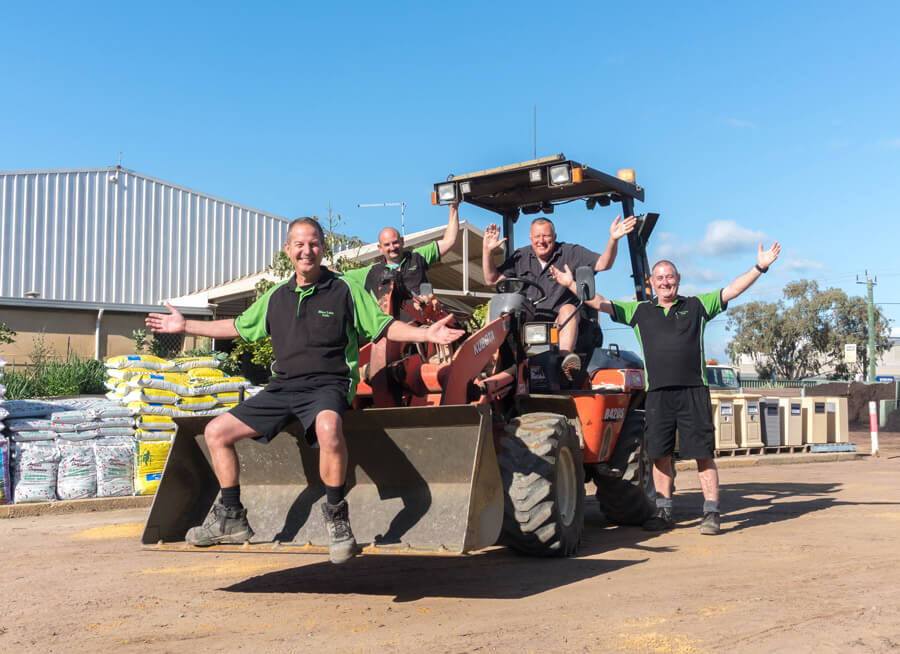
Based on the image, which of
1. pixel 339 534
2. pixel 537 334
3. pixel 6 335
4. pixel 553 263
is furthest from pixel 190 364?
pixel 6 335

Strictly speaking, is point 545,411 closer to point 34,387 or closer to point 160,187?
Answer: point 34,387

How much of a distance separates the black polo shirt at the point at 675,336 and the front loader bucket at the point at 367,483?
2.71m

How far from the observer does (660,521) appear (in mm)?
7438

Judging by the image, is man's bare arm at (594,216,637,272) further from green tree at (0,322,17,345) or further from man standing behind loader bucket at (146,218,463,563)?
green tree at (0,322,17,345)

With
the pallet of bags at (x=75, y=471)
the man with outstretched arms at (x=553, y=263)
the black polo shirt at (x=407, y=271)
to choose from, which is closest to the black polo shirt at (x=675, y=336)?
the man with outstretched arms at (x=553, y=263)

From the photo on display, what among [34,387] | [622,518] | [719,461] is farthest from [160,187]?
[622,518]

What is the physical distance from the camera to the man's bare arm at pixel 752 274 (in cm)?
691

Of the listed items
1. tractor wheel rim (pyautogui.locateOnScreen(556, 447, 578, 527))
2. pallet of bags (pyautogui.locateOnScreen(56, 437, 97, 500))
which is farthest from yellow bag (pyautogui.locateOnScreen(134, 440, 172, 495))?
tractor wheel rim (pyautogui.locateOnScreen(556, 447, 578, 527))

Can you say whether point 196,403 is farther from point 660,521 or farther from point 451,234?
point 660,521

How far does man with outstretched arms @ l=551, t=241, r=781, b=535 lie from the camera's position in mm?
7160

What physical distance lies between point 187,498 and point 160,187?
766 inches

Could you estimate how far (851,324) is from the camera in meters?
57.0

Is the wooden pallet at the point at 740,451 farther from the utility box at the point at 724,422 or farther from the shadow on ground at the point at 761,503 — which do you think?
the shadow on ground at the point at 761,503

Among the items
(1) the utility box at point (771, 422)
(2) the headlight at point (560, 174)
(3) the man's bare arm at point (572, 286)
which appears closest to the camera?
(3) the man's bare arm at point (572, 286)
